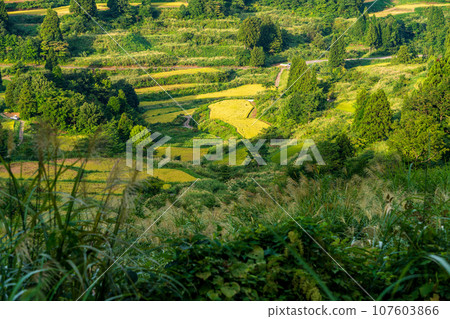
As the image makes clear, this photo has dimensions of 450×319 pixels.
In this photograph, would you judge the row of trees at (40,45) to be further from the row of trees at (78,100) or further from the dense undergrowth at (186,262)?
the dense undergrowth at (186,262)

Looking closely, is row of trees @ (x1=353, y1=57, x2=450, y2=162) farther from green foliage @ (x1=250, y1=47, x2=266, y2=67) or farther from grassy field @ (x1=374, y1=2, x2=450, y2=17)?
grassy field @ (x1=374, y1=2, x2=450, y2=17)

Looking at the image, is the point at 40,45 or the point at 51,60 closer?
the point at 51,60

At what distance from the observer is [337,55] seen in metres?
32.0

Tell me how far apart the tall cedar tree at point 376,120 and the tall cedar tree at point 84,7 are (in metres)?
24.0

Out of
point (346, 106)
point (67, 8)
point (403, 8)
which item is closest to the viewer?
point (346, 106)

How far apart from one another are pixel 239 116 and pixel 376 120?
12.9 m

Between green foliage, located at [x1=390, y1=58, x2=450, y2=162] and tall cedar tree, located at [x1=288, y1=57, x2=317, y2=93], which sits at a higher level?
green foliage, located at [x1=390, y1=58, x2=450, y2=162]

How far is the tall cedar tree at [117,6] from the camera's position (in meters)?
35.2

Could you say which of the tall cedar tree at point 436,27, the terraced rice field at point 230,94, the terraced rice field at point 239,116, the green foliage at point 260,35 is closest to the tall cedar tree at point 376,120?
the terraced rice field at point 239,116

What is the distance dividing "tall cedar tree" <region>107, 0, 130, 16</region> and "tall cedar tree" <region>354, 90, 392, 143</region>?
1018 inches

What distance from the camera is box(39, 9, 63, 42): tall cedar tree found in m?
31.3

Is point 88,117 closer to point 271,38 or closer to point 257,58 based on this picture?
point 257,58

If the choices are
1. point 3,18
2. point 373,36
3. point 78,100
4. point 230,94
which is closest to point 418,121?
point 78,100

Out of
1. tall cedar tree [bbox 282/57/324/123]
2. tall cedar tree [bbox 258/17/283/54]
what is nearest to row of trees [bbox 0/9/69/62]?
tall cedar tree [bbox 258/17/283/54]
